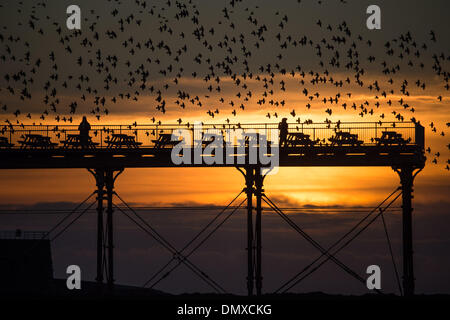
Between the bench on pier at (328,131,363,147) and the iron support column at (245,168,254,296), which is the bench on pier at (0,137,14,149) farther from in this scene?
the bench on pier at (328,131,363,147)

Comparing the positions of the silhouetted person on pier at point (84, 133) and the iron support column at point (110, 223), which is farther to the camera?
the silhouetted person on pier at point (84, 133)

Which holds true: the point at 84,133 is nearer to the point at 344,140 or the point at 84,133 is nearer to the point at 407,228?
the point at 344,140

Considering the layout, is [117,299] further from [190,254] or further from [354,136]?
[354,136]

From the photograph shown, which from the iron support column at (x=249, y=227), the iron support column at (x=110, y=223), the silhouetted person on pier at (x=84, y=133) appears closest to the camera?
the iron support column at (x=249, y=227)

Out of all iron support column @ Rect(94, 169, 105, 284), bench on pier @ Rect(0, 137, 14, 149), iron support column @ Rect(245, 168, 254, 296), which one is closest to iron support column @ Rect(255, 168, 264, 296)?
iron support column @ Rect(245, 168, 254, 296)

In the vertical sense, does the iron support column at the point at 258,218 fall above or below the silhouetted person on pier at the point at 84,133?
below

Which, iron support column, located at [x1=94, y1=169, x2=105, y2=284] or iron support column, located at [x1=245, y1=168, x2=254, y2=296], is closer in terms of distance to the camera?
iron support column, located at [x1=245, y1=168, x2=254, y2=296]

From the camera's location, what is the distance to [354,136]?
64.2 metres

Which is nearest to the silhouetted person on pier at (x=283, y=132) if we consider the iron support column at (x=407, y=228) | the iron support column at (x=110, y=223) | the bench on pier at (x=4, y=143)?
the iron support column at (x=407, y=228)

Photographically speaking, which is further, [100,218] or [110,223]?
[110,223]

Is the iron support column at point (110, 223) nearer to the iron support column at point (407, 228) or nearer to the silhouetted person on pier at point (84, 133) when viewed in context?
the silhouetted person on pier at point (84, 133)

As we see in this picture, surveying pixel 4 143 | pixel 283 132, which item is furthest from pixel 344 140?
pixel 4 143
